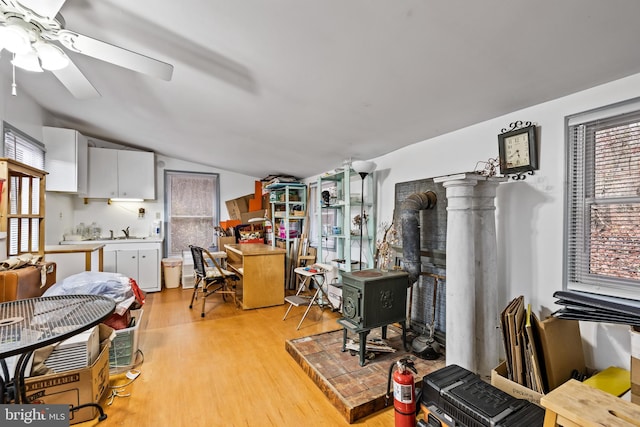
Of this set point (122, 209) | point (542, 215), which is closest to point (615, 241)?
point (542, 215)

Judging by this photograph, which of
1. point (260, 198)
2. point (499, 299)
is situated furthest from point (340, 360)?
point (260, 198)

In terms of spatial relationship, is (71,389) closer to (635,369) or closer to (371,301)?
(371,301)

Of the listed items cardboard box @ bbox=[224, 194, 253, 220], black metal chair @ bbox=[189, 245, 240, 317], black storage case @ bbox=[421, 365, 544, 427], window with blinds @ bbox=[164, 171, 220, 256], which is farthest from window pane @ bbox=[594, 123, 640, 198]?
window with blinds @ bbox=[164, 171, 220, 256]

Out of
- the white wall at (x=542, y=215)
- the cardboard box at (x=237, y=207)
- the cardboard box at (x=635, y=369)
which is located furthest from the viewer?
the cardboard box at (x=237, y=207)

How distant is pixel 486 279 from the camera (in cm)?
211

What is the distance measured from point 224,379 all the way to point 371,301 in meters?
1.36

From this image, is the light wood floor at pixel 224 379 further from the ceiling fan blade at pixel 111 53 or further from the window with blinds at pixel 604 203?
the ceiling fan blade at pixel 111 53

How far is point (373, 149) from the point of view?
336 cm

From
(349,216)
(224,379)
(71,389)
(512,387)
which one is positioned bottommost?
(224,379)

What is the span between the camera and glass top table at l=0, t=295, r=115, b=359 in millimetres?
1155

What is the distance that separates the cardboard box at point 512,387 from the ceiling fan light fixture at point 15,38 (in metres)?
3.33

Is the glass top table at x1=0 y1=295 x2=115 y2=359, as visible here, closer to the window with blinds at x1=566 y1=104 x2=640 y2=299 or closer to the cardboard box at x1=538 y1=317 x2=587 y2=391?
the cardboard box at x1=538 y1=317 x2=587 y2=391

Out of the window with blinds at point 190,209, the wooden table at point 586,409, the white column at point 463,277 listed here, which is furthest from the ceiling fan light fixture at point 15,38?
the window with blinds at point 190,209

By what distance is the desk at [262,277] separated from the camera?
3.98m
